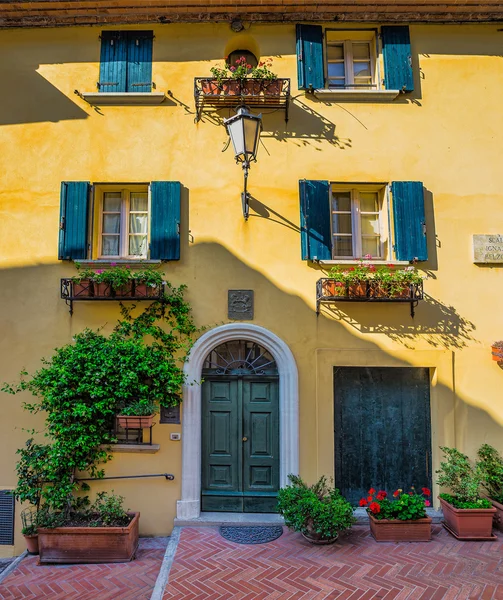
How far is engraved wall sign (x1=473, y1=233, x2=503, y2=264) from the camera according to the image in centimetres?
677

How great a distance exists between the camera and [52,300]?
22.0 ft

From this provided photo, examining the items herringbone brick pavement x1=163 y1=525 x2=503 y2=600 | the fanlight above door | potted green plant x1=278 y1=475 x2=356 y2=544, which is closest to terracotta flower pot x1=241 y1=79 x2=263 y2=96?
the fanlight above door

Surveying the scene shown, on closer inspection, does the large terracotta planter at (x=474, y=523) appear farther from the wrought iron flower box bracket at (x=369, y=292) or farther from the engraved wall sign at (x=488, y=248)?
the engraved wall sign at (x=488, y=248)

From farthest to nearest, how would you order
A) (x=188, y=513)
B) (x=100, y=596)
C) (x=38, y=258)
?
(x=38, y=258) < (x=188, y=513) < (x=100, y=596)

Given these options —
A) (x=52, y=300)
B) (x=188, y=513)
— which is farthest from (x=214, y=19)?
(x=188, y=513)

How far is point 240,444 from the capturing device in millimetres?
6648

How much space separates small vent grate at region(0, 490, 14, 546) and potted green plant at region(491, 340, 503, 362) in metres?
7.52

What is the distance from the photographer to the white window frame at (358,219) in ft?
23.0

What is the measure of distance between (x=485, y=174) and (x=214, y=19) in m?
5.11

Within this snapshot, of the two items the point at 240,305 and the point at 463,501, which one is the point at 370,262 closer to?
the point at 240,305

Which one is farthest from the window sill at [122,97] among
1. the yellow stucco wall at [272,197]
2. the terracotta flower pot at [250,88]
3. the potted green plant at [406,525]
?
the potted green plant at [406,525]

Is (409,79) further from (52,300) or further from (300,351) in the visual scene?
(52,300)

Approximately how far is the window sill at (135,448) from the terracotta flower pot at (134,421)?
46 cm

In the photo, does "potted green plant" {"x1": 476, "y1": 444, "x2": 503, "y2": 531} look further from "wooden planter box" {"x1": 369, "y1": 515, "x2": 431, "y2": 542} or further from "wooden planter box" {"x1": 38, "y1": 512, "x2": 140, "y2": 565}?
"wooden planter box" {"x1": 38, "y1": 512, "x2": 140, "y2": 565}
